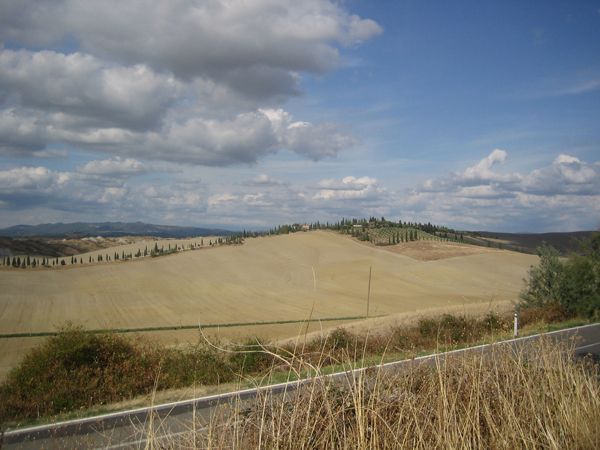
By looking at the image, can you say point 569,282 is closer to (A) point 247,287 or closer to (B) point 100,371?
(B) point 100,371

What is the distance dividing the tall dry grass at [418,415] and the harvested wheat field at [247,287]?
83.2ft

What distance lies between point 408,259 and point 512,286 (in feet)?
70.3

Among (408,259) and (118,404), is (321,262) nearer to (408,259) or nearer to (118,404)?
(408,259)

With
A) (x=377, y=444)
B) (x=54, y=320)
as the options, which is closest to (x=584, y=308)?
(x=377, y=444)

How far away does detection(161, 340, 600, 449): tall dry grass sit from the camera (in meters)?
3.42

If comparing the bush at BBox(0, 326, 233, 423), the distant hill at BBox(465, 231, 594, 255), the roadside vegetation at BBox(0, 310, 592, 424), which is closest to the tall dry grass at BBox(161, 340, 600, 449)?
the roadside vegetation at BBox(0, 310, 592, 424)

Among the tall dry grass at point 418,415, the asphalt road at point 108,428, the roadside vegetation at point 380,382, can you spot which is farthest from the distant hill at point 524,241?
the tall dry grass at point 418,415

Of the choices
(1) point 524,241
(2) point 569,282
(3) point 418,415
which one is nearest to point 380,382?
(3) point 418,415

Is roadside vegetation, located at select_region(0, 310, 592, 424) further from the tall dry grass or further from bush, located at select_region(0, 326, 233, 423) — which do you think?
the tall dry grass

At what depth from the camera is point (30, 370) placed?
45.0ft

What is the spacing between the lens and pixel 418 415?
13.0 ft

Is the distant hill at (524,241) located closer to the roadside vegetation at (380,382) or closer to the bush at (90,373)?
the roadside vegetation at (380,382)

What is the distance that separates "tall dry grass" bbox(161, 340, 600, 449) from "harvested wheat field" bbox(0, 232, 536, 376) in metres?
25.4

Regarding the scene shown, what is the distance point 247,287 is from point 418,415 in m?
65.9
